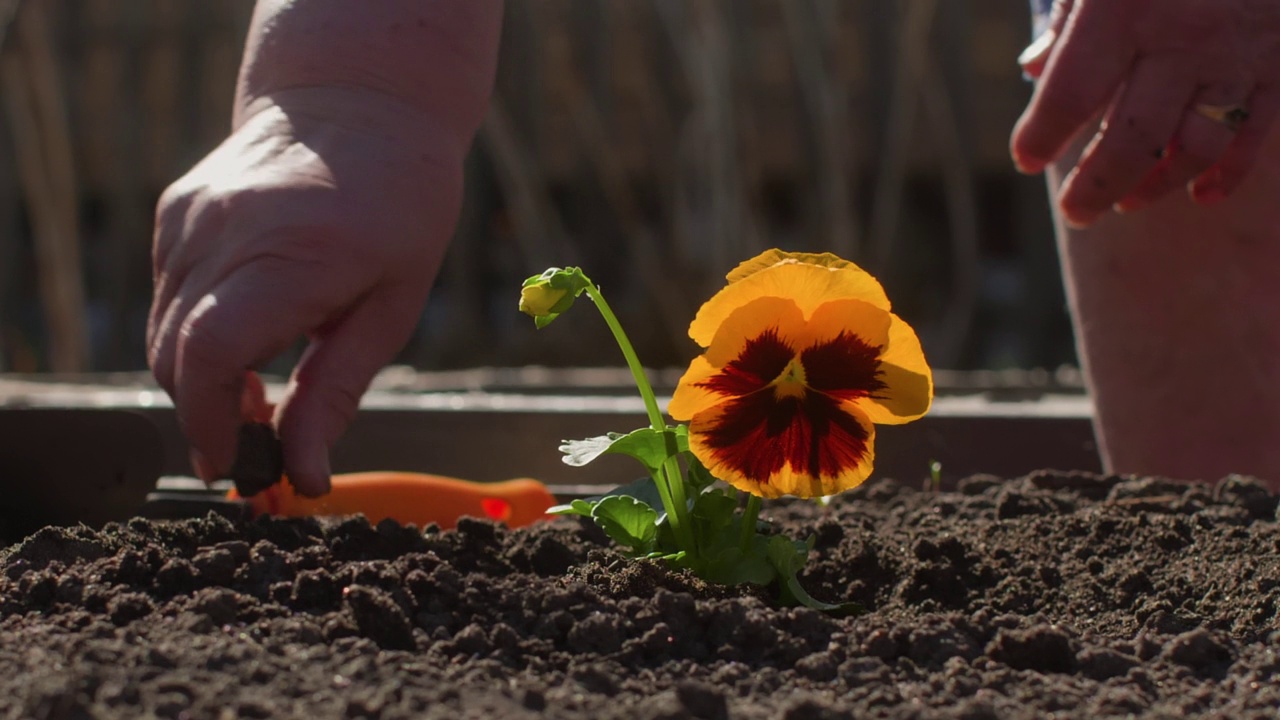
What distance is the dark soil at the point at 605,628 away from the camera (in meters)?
0.71

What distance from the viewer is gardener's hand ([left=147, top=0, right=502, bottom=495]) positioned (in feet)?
3.46

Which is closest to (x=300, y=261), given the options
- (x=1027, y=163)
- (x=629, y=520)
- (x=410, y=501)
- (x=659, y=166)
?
(x=629, y=520)

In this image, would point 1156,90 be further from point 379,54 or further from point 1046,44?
point 379,54

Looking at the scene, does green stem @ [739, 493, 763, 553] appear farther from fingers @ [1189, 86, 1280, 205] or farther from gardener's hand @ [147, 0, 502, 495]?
fingers @ [1189, 86, 1280, 205]

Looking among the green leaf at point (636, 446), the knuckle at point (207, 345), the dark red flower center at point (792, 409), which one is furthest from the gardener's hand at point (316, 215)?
the dark red flower center at point (792, 409)

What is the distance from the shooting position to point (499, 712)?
2.23 feet

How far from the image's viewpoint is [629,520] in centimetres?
101

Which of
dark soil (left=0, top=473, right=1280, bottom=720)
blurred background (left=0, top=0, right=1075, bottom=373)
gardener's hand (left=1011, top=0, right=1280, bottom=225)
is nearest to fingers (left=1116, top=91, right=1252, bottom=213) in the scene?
gardener's hand (left=1011, top=0, right=1280, bottom=225)

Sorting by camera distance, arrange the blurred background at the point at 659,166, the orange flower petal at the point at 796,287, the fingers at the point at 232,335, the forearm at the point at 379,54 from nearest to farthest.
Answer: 1. the orange flower petal at the point at 796,287
2. the fingers at the point at 232,335
3. the forearm at the point at 379,54
4. the blurred background at the point at 659,166

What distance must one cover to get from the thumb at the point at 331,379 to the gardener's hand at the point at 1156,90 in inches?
26.1

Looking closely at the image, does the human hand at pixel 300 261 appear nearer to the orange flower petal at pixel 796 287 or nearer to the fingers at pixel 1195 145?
the orange flower petal at pixel 796 287

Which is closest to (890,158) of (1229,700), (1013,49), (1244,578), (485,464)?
(1013,49)

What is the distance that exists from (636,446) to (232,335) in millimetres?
322

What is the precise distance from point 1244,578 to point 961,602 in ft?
0.72
